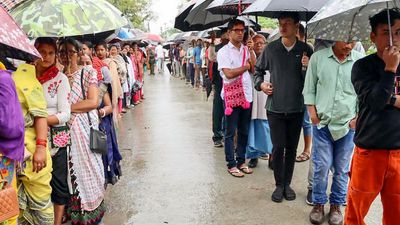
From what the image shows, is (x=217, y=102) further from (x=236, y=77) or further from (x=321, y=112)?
(x=321, y=112)

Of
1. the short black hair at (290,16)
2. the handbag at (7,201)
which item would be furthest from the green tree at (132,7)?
the handbag at (7,201)

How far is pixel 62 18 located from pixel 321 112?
225cm

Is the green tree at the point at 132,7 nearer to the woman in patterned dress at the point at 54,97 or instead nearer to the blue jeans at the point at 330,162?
the woman in patterned dress at the point at 54,97

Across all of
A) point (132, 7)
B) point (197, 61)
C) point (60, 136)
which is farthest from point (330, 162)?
point (132, 7)

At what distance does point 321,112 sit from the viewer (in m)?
3.65

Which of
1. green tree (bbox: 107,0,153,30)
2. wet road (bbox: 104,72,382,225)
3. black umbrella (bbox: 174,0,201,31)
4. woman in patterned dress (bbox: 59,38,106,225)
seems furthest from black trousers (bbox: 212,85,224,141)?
green tree (bbox: 107,0,153,30)

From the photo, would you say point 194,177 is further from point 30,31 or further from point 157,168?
point 30,31

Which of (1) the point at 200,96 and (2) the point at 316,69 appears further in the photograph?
(1) the point at 200,96

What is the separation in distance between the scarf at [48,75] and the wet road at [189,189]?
152 centimetres

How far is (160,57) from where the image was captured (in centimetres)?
2489

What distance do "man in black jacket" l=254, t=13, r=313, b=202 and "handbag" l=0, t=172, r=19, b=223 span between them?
263cm

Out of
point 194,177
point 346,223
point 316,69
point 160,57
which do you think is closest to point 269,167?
point 194,177

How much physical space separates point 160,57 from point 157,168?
1980cm

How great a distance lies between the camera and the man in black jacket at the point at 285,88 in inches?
160
